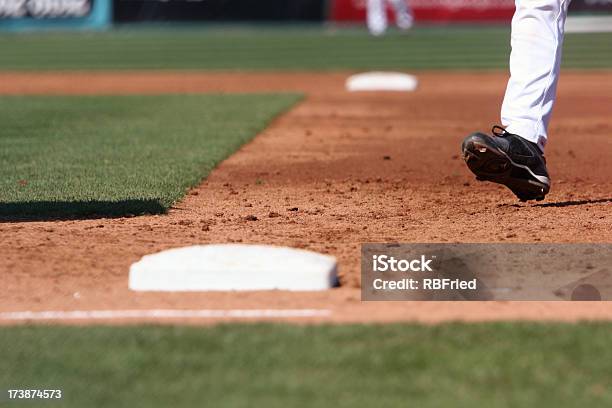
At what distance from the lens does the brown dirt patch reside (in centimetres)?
327

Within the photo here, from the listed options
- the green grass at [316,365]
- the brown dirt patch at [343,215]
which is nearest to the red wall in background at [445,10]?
the brown dirt patch at [343,215]

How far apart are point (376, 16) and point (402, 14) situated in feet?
3.25

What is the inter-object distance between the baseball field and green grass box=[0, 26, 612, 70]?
4565mm

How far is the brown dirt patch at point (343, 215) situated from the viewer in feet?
10.7

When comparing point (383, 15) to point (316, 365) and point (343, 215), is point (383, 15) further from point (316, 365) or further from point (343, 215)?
point (316, 365)

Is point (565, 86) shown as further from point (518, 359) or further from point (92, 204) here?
point (518, 359)

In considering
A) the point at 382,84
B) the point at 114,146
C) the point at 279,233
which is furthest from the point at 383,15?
the point at 279,233

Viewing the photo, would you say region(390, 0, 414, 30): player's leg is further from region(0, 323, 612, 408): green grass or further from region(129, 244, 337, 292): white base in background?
region(0, 323, 612, 408): green grass

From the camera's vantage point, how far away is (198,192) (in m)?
5.52

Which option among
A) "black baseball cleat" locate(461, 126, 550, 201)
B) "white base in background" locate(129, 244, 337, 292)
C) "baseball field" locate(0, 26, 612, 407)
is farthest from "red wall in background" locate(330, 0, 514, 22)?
"white base in background" locate(129, 244, 337, 292)

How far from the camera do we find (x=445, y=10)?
2272cm

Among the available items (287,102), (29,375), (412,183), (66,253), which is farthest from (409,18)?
(29,375)

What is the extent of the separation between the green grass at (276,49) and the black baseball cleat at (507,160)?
10.9 m

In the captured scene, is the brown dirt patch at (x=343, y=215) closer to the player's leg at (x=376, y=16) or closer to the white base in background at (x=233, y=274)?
the white base in background at (x=233, y=274)
